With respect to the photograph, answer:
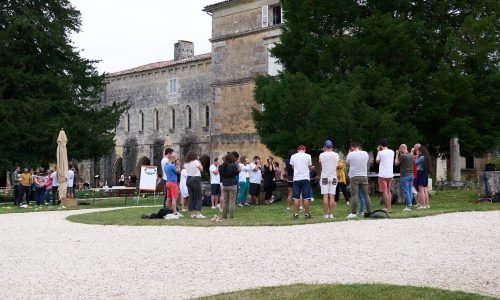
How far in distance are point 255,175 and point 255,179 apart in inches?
5.7

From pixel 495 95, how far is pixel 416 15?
4.08 m

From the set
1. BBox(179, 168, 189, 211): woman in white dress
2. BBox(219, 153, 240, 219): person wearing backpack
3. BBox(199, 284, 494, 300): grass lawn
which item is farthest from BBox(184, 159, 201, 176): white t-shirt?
BBox(199, 284, 494, 300): grass lawn

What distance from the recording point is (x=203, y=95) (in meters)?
48.0

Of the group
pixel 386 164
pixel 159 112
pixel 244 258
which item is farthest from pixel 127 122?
pixel 244 258

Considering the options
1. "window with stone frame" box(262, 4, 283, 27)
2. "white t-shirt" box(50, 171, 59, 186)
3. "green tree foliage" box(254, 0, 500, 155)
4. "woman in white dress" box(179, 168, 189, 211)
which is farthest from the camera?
"window with stone frame" box(262, 4, 283, 27)

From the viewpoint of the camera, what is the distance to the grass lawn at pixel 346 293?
6.44 metres

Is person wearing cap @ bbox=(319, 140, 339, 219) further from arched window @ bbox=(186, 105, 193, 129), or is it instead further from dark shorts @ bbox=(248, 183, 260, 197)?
arched window @ bbox=(186, 105, 193, 129)

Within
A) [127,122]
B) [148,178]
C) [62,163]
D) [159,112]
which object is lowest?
[148,178]

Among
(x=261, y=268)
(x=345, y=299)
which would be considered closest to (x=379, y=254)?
(x=261, y=268)

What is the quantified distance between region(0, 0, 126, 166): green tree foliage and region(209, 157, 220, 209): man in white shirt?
11.7m

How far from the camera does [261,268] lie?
859 centimetres

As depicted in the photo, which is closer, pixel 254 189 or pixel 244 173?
pixel 244 173

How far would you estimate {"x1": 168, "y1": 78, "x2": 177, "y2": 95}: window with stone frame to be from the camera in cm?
4987

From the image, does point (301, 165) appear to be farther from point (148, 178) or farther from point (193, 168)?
point (148, 178)
